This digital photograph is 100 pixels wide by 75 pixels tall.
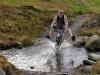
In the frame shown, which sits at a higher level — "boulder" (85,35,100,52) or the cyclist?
the cyclist

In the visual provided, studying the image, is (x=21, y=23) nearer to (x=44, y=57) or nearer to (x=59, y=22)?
(x=59, y=22)

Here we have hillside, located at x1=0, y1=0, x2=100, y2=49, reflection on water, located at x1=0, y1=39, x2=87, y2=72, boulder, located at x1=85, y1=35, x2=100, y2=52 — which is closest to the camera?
reflection on water, located at x1=0, y1=39, x2=87, y2=72

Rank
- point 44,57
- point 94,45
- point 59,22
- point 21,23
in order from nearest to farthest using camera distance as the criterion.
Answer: point 44,57
point 59,22
point 94,45
point 21,23

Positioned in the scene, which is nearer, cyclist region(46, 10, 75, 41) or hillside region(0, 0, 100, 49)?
cyclist region(46, 10, 75, 41)

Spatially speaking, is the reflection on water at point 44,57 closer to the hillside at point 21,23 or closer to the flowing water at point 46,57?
the flowing water at point 46,57

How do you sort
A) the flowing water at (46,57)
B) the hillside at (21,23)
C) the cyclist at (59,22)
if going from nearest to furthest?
the flowing water at (46,57)
the cyclist at (59,22)
the hillside at (21,23)

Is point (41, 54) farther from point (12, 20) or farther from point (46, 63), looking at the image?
point (12, 20)

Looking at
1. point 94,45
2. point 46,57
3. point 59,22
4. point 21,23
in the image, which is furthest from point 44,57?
point 21,23

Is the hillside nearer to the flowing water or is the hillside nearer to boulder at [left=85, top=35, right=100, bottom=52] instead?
the flowing water

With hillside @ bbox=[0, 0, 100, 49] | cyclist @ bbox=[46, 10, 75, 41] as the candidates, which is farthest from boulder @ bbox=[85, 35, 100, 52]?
hillside @ bbox=[0, 0, 100, 49]

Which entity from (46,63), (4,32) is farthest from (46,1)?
(46,63)

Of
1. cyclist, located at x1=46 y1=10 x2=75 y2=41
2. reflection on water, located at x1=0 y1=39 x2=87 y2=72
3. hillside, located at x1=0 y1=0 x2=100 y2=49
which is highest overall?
cyclist, located at x1=46 y1=10 x2=75 y2=41

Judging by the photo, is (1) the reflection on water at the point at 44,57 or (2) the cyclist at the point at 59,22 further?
(2) the cyclist at the point at 59,22

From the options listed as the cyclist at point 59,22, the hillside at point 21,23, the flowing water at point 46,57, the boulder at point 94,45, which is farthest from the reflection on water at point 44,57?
the hillside at point 21,23
